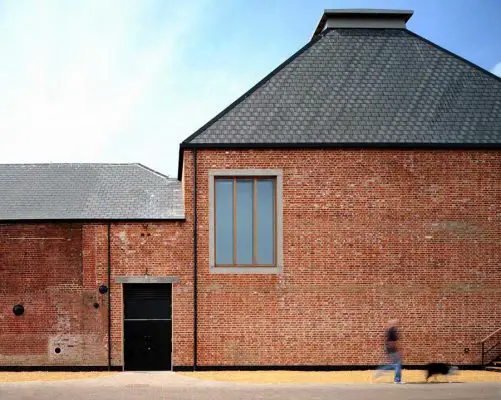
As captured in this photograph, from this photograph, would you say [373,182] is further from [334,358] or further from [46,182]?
[46,182]

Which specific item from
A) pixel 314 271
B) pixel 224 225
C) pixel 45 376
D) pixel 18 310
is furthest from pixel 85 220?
pixel 314 271

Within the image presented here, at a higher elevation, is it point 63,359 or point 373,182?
point 373,182

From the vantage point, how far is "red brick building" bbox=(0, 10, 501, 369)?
22.0 meters

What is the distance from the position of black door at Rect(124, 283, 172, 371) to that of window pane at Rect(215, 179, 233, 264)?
1902 millimetres

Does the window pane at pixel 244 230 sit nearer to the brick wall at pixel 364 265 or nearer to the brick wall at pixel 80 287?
the brick wall at pixel 364 265

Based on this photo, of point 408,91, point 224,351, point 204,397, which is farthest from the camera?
point 408,91

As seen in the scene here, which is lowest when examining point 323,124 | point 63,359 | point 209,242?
point 63,359

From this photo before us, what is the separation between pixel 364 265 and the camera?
22172mm

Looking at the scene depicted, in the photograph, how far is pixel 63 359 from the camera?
22172mm

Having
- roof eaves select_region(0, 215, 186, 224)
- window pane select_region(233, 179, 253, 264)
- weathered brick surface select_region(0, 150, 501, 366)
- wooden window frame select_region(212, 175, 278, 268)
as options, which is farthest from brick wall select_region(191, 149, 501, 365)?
roof eaves select_region(0, 215, 186, 224)

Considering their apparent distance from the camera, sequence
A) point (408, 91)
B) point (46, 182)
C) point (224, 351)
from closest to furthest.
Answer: point (224, 351) → point (408, 91) → point (46, 182)

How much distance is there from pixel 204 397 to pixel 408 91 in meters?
12.7

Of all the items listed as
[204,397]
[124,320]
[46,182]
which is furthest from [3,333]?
[204,397]

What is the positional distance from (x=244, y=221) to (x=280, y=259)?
159cm
